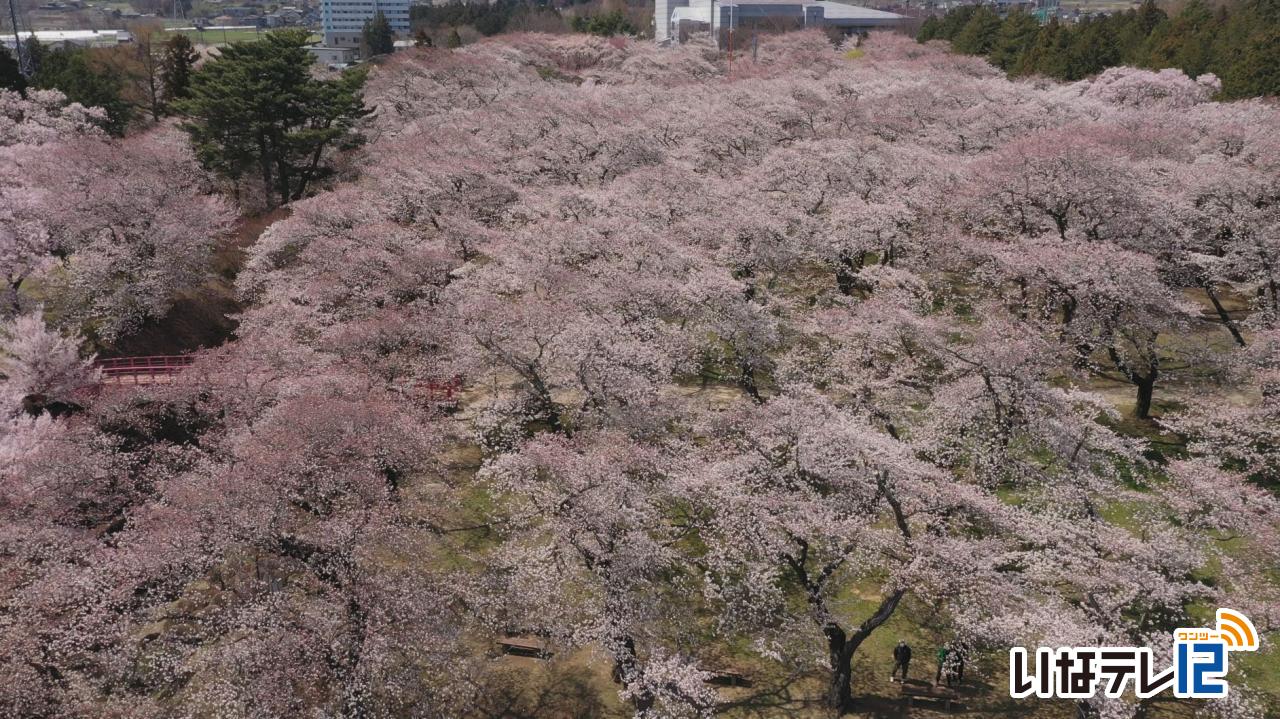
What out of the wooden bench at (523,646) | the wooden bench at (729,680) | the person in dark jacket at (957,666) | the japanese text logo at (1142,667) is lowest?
the wooden bench at (729,680)

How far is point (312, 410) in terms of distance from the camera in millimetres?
17500

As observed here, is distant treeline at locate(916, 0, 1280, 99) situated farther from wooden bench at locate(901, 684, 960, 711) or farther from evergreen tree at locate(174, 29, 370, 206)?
evergreen tree at locate(174, 29, 370, 206)

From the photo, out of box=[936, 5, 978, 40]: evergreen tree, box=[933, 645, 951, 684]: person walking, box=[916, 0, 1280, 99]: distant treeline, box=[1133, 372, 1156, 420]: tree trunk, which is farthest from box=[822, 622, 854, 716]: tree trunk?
box=[936, 5, 978, 40]: evergreen tree

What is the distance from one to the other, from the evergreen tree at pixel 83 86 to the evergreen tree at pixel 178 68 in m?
3.14

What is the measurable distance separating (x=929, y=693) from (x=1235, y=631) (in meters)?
5.74

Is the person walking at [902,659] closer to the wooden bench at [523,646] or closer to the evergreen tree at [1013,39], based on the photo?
the wooden bench at [523,646]

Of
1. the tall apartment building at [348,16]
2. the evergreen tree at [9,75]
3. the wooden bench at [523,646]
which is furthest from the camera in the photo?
the tall apartment building at [348,16]

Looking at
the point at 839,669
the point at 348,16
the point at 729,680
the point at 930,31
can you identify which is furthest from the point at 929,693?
the point at 348,16

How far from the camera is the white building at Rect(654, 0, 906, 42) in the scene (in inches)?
3484


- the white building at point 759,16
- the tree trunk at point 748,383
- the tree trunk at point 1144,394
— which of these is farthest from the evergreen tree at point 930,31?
the tree trunk at point 748,383

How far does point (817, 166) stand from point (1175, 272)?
1395 cm

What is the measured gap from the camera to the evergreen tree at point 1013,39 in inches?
2504

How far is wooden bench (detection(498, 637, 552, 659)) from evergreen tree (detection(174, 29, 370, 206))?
99.9 feet

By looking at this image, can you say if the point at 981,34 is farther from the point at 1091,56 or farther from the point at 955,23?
the point at 1091,56
